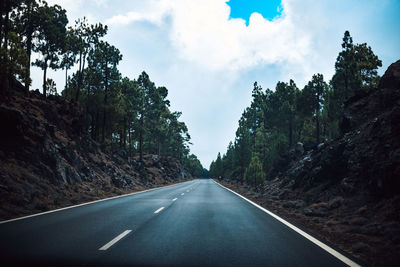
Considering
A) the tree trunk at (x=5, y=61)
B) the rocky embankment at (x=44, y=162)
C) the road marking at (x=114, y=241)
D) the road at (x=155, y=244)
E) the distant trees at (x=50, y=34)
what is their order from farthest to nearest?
the distant trees at (x=50, y=34)
the tree trunk at (x=5, y=61)
the rocky embankment at (x=44, y=162)
the road marking at (x=114, y=241)
the road at (x=155, y=244)

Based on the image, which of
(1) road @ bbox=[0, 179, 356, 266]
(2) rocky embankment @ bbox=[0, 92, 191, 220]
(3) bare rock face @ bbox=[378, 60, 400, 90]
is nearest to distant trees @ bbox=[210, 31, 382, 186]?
(3) bare rock face @ bbox=[378, 60, 400, 90]

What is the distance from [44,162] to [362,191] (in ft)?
56.9

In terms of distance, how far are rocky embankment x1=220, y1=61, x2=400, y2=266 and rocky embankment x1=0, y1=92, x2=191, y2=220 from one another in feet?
32.6

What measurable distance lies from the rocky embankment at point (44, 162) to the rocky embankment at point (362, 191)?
992cm

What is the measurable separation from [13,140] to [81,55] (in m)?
20.3

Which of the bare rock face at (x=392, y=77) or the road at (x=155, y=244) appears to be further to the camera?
the bare rock face at (x=392, y=77)

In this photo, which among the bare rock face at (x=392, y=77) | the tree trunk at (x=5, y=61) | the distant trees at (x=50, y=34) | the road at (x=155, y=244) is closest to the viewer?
the road at (x=155, y=244)

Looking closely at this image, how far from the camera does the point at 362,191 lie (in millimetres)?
9883

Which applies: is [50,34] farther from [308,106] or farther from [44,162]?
[308,106]

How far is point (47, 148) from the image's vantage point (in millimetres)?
17328

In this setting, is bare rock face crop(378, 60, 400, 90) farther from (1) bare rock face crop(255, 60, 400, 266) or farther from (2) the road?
(2) the road

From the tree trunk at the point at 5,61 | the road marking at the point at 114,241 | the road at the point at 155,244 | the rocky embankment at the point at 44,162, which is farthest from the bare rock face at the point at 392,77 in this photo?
the tree trunk at the point at 5,61

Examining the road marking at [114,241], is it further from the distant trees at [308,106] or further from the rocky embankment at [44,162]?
the distant trees at [308,106]

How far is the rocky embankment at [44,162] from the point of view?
1130cm
